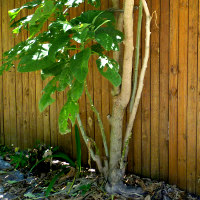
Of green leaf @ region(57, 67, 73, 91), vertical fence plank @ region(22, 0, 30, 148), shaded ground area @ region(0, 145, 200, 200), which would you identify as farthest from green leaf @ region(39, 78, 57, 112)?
vertical fence plank @ region(22, 0, 30, 148)

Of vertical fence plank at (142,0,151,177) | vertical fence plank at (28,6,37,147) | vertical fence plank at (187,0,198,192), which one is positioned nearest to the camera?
vertical fence plank at (187,0,198,192)

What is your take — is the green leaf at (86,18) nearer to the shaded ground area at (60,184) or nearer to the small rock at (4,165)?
the shaded ground area at (60,184)

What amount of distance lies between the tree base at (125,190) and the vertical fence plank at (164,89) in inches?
13.9

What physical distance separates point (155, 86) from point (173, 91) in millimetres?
210

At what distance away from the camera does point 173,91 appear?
132 inches

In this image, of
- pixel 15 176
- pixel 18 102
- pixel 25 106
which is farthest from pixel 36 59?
pixel 18 102

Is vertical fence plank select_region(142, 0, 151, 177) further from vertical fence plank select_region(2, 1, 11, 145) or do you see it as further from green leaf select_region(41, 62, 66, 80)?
vertical fence plank select_region(2, 1, 11, 145)

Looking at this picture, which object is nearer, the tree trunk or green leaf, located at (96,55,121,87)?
green leaf, located at (96,55,121,87)

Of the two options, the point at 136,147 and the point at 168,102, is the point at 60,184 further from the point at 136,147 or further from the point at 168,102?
the point at 168,102

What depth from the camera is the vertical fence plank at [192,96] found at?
319 cm

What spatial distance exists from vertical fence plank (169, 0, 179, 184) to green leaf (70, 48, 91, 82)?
43.3 inches

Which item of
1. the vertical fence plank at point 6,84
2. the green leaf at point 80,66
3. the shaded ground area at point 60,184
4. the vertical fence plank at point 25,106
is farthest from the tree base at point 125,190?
the vertical fence plank at point 6,84

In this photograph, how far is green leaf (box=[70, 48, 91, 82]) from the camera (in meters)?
2.50

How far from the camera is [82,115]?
4094mm
